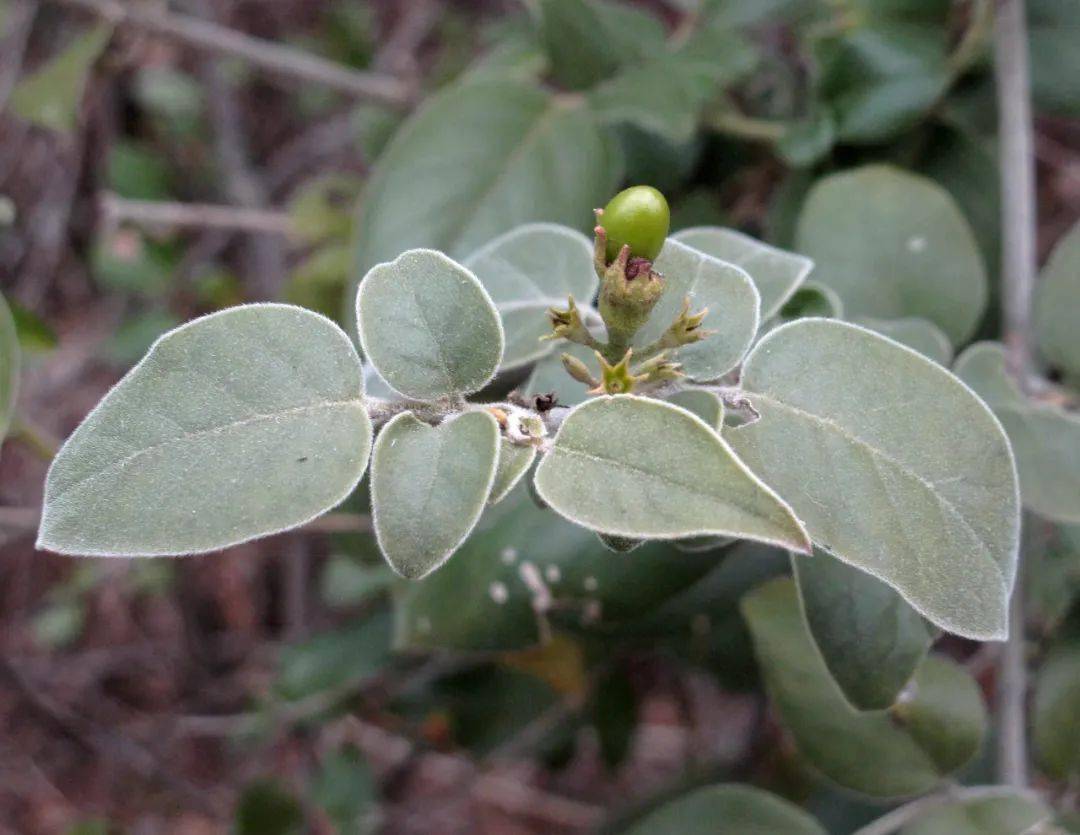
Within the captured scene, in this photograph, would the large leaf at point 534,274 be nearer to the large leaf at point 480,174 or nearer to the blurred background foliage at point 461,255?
the blurred background foliage at point 461,255

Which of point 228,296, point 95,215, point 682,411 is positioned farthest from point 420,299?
point 95,215

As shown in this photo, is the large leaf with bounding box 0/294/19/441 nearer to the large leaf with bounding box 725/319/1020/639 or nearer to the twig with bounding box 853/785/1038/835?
the large leaf with bounding box 725/319/1020/639

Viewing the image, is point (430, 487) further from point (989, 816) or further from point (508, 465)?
point (989, 816)

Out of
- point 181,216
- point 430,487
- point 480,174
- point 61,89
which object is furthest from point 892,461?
point 181,216

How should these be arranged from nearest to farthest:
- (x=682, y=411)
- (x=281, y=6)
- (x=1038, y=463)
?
(x=682, y=411) → (x=1038, y=463) → (x=281, y=6)

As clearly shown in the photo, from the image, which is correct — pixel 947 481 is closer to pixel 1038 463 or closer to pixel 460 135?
pixel 1038 463

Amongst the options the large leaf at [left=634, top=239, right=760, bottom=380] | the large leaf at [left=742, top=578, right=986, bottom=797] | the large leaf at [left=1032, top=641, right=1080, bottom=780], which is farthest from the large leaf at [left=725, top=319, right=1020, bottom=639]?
the large leaf at [left=1032, top=641, right=1080, bottom=780]
